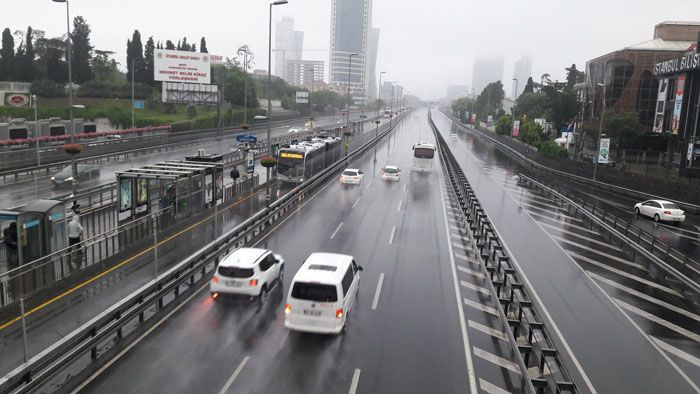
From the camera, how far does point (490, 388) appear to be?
11.8m

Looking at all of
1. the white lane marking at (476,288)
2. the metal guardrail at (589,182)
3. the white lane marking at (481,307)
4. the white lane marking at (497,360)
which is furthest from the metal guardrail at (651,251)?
the white lane marking at (497,360)

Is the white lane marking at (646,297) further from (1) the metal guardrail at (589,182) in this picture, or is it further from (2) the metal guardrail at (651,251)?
(1) the metal guardrail at (589,182)

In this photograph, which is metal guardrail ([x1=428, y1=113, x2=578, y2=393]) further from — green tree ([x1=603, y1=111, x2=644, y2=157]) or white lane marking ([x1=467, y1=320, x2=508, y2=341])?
green tree ([x1=603, y1=111, x2=644, y2=157])

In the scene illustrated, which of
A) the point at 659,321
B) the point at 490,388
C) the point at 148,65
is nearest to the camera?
the point at 490,388

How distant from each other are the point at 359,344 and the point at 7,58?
92.2 metres

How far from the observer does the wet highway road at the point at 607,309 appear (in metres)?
13.2

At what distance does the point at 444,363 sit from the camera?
12.9 meters

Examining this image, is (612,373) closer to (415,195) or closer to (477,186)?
(415,195)

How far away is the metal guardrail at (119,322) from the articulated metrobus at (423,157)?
29.6 metres

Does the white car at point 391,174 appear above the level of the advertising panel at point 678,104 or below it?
below

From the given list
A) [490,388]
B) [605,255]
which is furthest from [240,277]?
[605,255]

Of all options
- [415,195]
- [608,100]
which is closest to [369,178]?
[415,195]

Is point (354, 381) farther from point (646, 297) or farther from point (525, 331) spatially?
point (646, 297)

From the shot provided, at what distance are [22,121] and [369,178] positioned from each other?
43750 millimetres
